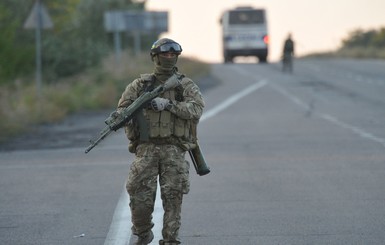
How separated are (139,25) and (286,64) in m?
7.88

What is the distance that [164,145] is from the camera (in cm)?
773

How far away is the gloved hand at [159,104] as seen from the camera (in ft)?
24.5

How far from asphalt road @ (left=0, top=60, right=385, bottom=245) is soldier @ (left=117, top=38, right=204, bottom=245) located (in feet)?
3.21

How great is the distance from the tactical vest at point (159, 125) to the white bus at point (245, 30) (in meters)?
52.2

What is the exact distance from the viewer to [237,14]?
60219 mm

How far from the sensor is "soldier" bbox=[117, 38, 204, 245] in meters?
7.65

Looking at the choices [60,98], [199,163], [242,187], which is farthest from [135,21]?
[199,163]

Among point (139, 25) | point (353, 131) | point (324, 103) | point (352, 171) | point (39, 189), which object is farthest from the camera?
point (139, 25)

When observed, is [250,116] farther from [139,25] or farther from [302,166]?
[139,25]

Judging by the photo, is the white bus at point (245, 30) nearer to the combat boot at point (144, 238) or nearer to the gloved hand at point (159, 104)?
the combat boot at point (144, 238)

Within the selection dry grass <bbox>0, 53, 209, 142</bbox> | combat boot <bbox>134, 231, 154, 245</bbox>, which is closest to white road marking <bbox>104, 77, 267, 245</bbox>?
combat boot <bbox>134, 231, 154, 245</bbox>

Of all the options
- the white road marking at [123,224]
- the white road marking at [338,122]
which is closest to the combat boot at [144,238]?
the white road marking at [123,224]

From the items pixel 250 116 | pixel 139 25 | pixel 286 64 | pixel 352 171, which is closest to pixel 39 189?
pixel 352 171

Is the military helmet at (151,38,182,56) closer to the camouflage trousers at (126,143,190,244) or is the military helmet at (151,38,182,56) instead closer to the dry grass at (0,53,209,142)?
the camouflage trousers at (126,143,190,244)
